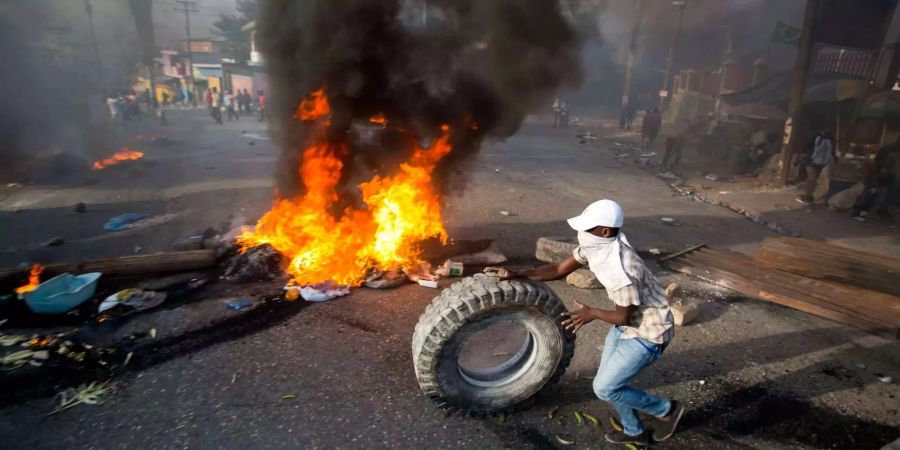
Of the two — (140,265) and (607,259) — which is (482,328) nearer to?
(607,259)

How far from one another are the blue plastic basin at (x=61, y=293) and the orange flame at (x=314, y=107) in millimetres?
3870

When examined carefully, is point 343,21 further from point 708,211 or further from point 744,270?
point 708,211

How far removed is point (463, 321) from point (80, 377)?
393cm

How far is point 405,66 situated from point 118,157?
12645mm

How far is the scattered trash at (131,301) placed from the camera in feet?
18.3

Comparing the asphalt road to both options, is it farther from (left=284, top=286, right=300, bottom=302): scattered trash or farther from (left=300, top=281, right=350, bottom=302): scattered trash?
(left=284, top=286, right=300, bottom=302): scattered trash

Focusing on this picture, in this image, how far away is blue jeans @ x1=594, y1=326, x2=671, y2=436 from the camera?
3422 mm

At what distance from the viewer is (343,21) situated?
24.9 feet

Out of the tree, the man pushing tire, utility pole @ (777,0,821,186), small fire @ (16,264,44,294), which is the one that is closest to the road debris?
the man pushing tire

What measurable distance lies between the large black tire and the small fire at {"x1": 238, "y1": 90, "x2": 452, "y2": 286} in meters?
3.01

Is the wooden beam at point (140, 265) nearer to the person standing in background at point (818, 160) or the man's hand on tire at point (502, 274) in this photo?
the man's hand on tire at point (502, 274)

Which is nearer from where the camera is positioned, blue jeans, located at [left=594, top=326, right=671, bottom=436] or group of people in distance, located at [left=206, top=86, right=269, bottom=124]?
Answer: blue jeans, located at [left=594, top=326, right=671, bottom=436]

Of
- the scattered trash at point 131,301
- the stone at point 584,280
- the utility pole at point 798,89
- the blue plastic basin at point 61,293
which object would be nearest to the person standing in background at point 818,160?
the utility pole at point 798,89

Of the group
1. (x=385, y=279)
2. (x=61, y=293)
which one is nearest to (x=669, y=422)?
(x=385, y=279)
